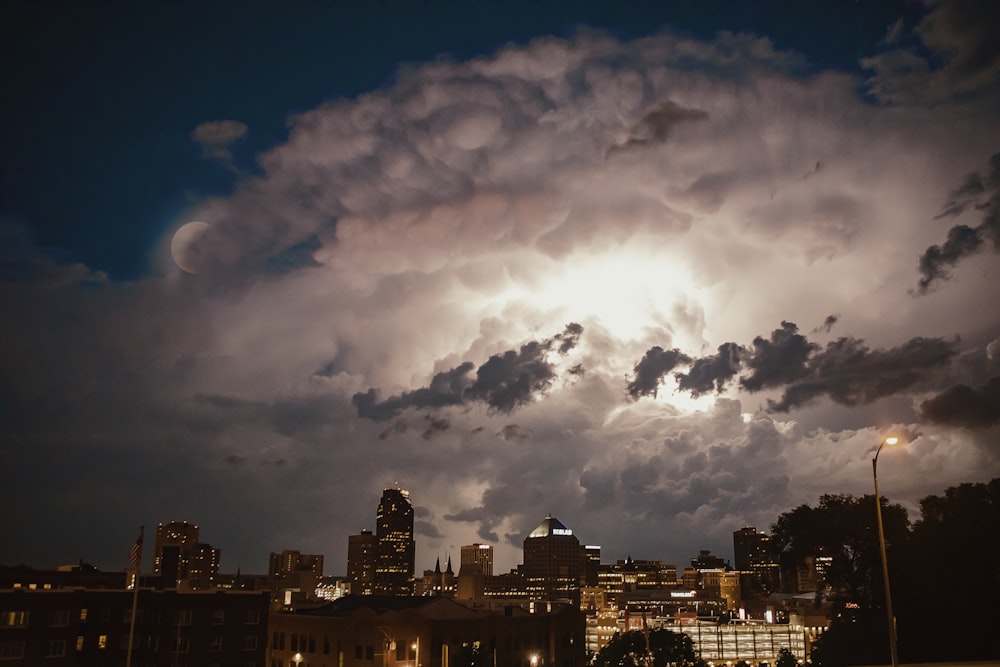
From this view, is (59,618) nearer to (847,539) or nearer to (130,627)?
(130,627)

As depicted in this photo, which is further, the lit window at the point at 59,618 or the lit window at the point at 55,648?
the lit window at the point at 59,618

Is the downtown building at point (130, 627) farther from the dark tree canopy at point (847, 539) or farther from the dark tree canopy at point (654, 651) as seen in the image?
the dark tree canopy at point (847, 539)

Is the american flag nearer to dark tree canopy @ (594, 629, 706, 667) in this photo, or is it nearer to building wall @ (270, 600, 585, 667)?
building wall @ (270, 600, 585, 667)

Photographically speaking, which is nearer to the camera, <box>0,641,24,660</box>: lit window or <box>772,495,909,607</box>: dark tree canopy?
<box>0,641,24,660</box>: lit window

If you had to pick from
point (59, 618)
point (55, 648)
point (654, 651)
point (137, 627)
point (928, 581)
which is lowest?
point (654, 651)

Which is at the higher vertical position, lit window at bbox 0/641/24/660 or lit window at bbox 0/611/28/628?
lit window at bbox 0/611/28/628

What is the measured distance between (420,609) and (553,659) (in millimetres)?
23745

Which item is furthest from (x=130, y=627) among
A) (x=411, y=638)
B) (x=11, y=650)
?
(x=411, y=638)

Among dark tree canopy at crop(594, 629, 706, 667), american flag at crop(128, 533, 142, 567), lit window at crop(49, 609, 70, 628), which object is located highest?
american flag at crop(128, 533, 142, 567)

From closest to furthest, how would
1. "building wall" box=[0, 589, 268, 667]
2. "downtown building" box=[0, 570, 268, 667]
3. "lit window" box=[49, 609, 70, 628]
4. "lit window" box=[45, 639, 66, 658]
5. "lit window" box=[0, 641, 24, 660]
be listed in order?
"lit window" box=[0, 641, 24, 660]
"downtown building" box=[0, 570, 268, 667]
"building wall" box=[0, 589, 268, 667]
"lit window" box=[45, 639, 66, 658]
"lit window" box=[49, 609, 70, 628]

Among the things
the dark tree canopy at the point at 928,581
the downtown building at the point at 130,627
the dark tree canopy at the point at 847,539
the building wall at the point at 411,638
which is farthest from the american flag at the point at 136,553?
the dark tree canopy at the point at 847,539

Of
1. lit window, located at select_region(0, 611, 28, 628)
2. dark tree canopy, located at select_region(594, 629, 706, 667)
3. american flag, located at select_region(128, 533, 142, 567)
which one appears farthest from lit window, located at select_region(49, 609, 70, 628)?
dark tree canopy, located at select_region(594, 629, 706, 667)

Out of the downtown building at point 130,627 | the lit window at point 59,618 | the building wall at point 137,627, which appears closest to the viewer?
the downtown building at point 130,627

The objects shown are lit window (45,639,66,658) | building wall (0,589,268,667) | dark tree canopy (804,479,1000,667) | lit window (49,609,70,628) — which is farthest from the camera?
lit window (49,609,70,628)
